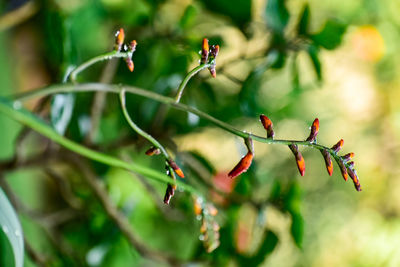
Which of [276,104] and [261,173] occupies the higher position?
[276,104]

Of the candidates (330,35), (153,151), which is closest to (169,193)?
(153,151)

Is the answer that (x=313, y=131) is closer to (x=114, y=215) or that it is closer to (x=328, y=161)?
(x=328, y=161)

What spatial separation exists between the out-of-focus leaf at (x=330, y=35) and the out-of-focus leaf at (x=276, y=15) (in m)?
0.07

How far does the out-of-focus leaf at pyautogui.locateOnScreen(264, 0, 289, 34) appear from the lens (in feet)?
1.96

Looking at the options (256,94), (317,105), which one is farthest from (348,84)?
(256,94)

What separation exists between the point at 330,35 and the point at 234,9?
0.46ft

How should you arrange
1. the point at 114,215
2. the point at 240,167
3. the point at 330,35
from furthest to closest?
the point at 114,215
the point at 330,35
the point at 240,167

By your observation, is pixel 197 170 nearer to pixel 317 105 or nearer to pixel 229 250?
pixel 229 250

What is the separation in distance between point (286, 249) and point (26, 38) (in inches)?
58.0

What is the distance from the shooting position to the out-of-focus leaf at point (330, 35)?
52 centimetres

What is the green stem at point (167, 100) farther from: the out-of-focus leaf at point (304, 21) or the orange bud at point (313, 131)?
the out-of-focus leaf at point (304, 21)

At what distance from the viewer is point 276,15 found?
23.6 inches

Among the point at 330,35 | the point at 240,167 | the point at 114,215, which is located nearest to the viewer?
the point at 240,167

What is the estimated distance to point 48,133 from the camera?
0.84 feet
